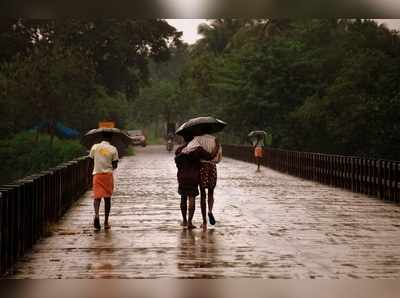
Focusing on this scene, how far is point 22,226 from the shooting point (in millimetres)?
11109

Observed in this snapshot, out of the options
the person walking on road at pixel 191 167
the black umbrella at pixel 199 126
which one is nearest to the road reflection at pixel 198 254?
the person walking on road at pixel 191 167

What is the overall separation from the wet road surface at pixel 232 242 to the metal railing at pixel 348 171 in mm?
960

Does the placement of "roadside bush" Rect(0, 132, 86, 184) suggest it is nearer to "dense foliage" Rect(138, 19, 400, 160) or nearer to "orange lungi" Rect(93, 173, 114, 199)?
"dense foliage" Rect(138, 19, 400, 160)

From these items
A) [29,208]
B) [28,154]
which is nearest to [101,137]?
[29,208]

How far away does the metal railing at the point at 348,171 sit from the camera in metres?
20.8

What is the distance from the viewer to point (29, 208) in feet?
38.9

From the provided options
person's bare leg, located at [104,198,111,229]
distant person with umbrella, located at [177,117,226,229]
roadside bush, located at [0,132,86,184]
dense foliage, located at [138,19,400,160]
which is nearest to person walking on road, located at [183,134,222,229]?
distant person with umbrella, located at [177,117,226,229]

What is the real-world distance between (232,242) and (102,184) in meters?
2.63

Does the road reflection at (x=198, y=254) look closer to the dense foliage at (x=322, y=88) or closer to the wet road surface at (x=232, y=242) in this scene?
the wet road surface at (x=232, y=242)

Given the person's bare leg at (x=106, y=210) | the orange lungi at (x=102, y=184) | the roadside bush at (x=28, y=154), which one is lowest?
the roadside bush at (x=28, y=154)

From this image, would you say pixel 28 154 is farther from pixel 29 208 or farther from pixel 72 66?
pixel 29 208

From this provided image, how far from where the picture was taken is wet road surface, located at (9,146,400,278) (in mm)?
9844

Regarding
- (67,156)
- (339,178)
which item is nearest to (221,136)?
(67,156)

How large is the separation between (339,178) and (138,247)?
15.4 metres
